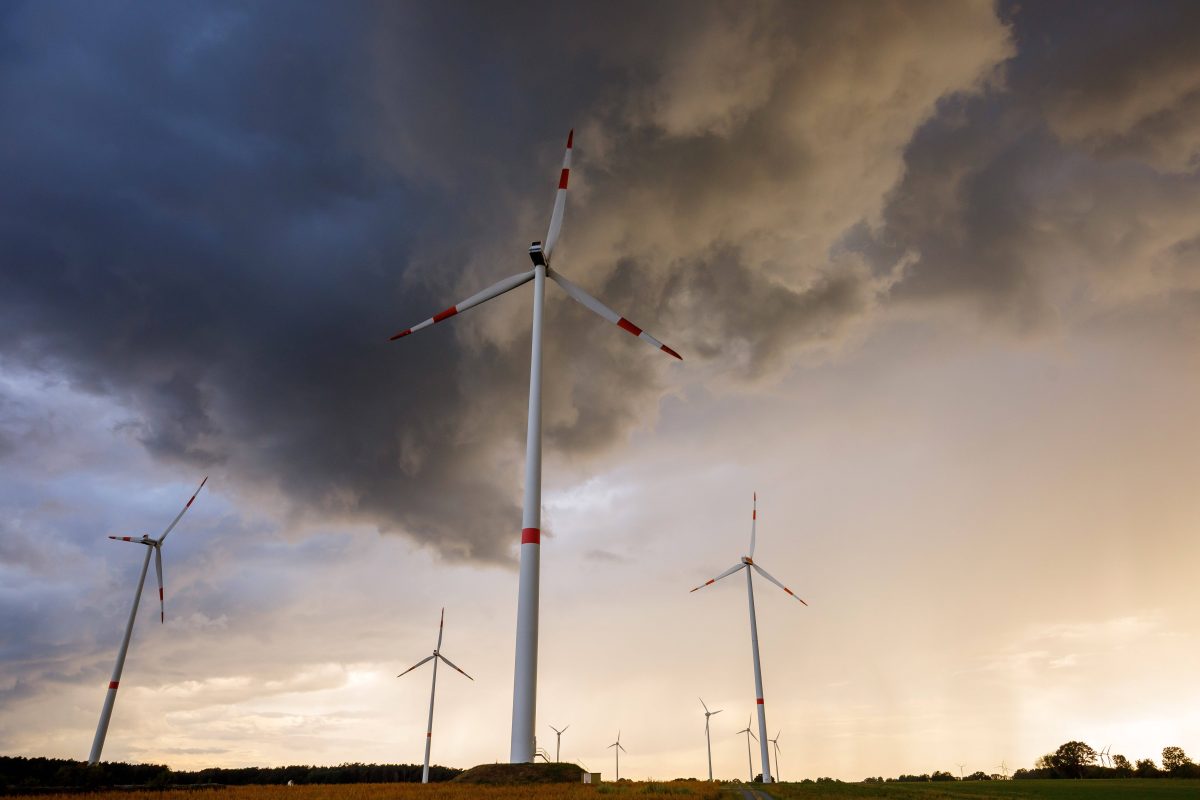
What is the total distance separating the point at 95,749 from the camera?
77.2 m

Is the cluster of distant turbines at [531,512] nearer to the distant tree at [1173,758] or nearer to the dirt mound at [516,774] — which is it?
the dirt mound at [516,774]

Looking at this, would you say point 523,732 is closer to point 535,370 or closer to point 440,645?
point 535,370

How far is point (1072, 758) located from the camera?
164750 millimetres

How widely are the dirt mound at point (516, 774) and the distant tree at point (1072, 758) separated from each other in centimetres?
17436

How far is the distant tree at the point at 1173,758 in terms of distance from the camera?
148 meters

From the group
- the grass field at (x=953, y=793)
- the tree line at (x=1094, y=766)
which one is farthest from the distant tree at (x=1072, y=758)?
the grass field at (x=953, y=793)

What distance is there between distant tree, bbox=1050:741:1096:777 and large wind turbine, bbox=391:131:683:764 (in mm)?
175321

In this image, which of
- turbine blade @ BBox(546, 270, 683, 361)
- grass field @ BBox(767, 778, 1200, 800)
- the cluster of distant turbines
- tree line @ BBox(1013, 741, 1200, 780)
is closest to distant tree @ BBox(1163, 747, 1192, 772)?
tree line @ BBox(1013, 741, 1200, 780)

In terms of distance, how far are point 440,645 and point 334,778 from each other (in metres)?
69.0

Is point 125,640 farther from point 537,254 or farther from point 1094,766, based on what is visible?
point 1094,766

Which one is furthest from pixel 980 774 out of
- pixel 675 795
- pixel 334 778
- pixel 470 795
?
pixel 470 795

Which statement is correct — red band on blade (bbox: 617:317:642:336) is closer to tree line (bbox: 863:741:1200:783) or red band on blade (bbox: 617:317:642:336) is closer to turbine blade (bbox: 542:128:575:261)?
turbine blade (bbox: 542:128:575:261)

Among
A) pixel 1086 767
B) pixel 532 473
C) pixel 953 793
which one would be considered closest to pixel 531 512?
pixel 532 473

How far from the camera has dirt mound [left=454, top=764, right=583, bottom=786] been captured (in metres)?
35.6
